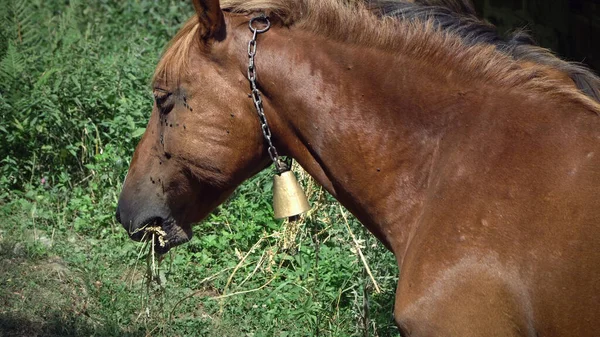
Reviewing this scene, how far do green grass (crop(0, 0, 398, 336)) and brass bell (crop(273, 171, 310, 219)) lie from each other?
1.07 m

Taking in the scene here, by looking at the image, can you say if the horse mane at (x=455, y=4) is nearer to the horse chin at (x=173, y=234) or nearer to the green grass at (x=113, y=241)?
the horse chin at (x=173, y=234)

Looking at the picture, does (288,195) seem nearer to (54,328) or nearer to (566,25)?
(54,328)

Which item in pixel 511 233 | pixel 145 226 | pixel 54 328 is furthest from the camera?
pixel 54 328

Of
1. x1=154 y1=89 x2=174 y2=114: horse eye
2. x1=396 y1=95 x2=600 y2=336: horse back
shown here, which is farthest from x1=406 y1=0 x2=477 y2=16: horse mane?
x1=154 y1=89 x2=174 y2=114: horse eye

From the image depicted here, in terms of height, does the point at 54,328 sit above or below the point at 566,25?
below

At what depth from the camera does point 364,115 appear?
9.38 ft

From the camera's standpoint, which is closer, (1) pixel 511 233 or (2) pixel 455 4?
(1) pixel 511 233

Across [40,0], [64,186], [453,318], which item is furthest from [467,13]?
[40,0]

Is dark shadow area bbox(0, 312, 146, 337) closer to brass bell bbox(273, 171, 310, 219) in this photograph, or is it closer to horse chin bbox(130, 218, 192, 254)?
horse chin bbox(130, 218, 192, 254)

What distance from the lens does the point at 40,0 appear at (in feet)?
26.9

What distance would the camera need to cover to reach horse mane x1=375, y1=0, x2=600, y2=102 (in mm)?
2797

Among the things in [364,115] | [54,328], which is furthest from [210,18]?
[54,328]

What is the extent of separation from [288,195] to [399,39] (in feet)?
2.48

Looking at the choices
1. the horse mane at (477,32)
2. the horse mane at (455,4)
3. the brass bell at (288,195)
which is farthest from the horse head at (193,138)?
the horse mane at (455,4)
